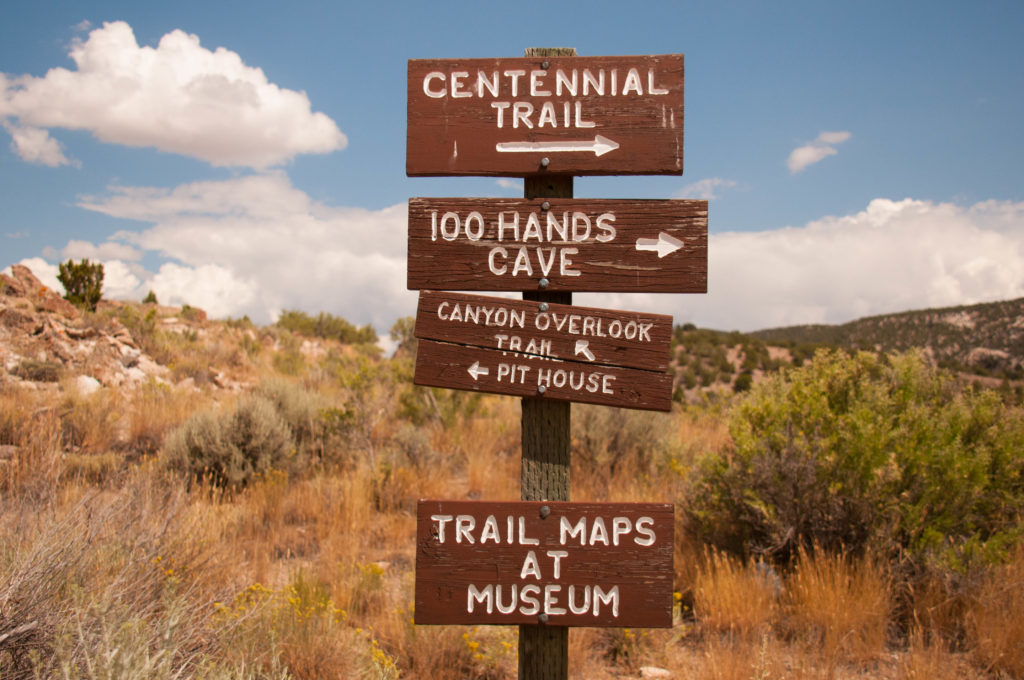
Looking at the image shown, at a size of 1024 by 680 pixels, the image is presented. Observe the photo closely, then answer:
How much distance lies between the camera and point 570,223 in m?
2.39

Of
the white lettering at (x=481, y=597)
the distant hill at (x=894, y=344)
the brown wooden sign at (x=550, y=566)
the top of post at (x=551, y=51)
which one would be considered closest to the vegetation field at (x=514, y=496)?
the brown wooden sign at (x=550, y=566)

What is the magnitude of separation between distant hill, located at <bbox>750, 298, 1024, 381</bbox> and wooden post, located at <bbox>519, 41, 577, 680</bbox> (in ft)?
107

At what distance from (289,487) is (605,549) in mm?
4733

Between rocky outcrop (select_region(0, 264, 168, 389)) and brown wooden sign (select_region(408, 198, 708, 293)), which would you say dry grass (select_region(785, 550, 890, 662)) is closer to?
brown wooden sign (select_region(408, 198, 708, 293))

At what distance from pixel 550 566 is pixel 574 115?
1.74 meters

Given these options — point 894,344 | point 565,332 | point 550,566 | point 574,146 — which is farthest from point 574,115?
point 894,344

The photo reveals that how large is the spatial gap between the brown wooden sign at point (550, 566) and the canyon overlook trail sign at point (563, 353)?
1.41 ft

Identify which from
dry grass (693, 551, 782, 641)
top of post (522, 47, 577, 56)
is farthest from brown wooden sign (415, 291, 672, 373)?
dry grass (693, 551, 782, 641)

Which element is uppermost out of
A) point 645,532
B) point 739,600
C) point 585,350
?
point 585,350

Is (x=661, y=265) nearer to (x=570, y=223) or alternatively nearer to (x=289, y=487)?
(x=570, y=223)

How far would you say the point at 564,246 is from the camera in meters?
2.38

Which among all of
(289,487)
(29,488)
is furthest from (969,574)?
(29,488)

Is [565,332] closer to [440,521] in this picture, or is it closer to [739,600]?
[440,521]

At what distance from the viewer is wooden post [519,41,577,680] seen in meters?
2.39
